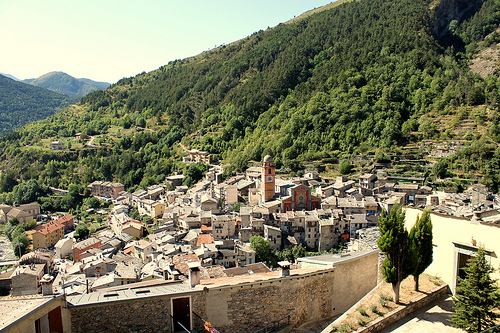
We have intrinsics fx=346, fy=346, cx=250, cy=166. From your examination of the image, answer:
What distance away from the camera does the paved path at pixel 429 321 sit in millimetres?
7471

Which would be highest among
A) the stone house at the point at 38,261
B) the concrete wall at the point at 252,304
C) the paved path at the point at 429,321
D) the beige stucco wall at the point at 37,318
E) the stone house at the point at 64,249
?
the beige stucco wall at the point at 37,318

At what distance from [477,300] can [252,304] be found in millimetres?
4421

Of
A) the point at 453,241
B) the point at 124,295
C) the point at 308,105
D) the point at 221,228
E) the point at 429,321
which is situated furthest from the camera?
the point at 308,105

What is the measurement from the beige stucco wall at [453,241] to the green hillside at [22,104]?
141935 millimetres

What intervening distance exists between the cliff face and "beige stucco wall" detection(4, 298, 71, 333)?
73.2 m

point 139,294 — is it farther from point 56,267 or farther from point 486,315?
point 56,267

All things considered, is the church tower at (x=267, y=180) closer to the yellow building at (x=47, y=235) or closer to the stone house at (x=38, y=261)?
the stone house at (x=38, y=261)

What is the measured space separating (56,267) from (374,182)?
97.4 feet

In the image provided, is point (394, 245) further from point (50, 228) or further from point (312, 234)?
point (50, 228)

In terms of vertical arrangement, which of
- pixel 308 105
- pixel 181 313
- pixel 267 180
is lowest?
pixel 267 180

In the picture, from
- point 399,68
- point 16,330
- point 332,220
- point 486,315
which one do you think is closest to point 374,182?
point 332,220

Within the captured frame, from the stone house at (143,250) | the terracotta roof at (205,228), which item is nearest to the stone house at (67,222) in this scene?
the stone house at (143,250)

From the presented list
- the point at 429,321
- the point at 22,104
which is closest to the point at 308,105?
the point at 429,321

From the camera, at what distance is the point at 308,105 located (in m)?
52.4
